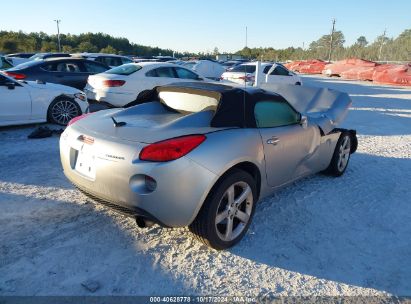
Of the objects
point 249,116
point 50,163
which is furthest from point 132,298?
point 50,163

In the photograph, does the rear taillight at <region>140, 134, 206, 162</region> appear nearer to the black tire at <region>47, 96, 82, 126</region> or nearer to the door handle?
the door handle

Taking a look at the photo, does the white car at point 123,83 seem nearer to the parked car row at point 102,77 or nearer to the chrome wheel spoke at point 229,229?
the parked car row at point 102,77

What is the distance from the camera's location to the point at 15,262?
287 cm

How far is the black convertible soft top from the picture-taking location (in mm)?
3322

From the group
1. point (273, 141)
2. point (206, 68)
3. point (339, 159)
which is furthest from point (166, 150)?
point (206, 68)

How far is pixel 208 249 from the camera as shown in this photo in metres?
3.27

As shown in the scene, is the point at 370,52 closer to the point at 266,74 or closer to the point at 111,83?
the point at 266,74

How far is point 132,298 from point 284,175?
214 centimetres

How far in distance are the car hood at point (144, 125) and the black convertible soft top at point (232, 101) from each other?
115mm

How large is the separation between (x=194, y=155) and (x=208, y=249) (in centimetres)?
96

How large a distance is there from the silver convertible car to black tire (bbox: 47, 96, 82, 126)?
435cm

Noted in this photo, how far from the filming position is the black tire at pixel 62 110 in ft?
25.3

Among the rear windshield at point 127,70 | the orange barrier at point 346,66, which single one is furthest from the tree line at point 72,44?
the rear windshield at point 127,70

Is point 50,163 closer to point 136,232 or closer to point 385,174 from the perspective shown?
point 136,232
